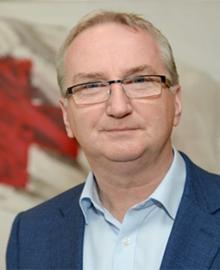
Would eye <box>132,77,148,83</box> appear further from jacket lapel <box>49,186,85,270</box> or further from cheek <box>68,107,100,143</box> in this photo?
jacket lapel <box>49,186,85,270</box>

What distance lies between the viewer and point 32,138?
4.74 ft

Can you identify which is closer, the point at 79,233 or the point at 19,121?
the point at 79,233

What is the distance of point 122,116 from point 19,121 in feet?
1.76

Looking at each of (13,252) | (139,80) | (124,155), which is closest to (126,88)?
(139,80)

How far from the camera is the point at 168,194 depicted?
1.06 metres

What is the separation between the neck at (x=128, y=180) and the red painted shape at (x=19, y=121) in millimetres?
363

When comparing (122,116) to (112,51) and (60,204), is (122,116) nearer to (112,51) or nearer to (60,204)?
(112,51)

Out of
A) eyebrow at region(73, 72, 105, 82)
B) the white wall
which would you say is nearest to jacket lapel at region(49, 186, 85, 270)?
eyebrow at region(73, 72, 105, 82)

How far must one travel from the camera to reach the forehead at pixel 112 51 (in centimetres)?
102

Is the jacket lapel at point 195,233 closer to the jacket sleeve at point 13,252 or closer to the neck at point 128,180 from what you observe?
the neck at point 128,180

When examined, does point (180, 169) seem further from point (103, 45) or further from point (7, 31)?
point (7, 31)

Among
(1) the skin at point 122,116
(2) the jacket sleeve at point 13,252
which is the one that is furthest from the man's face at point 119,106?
(2) the jacket sleeve at point 13,252

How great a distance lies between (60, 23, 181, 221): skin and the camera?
1.01 m

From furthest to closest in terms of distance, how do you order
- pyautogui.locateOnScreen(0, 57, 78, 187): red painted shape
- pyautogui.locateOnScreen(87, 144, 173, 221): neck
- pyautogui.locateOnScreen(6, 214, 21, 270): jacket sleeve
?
1. pyautogui.locateOnScreen(0, 57, 78, 187): red painted shape
2. pyautogui.locateOnScreen(6, 214, 21, 270): jacket sleeve
3. pyautogui.locateOnScreen(87, 144, 173, 221): neck
